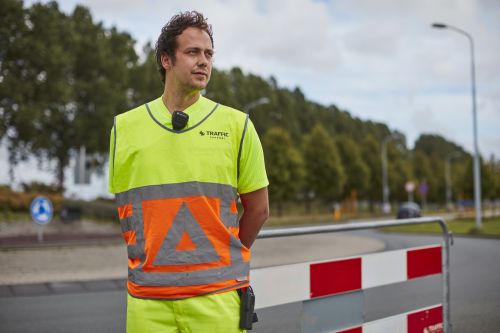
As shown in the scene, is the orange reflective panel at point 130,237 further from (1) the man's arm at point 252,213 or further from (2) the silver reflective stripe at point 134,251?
(1) the man's arm at point 252,213

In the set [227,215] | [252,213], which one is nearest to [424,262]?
[252,213]

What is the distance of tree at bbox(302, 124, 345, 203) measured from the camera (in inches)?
2117

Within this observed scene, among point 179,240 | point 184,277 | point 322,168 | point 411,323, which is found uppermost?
point 322,168

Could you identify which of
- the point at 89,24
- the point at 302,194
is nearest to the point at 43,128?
the point at 89,24

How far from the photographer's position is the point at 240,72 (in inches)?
2744

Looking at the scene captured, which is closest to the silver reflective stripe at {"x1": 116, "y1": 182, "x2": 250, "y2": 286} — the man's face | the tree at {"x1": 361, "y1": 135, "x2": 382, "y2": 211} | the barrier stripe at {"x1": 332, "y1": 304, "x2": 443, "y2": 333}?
the man's face

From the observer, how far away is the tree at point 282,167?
45.8 metres

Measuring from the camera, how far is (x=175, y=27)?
226 cm

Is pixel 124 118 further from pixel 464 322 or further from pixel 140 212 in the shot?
pixel 464 322

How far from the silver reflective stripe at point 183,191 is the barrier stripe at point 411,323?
62.0 inches

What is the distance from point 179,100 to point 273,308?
136cm

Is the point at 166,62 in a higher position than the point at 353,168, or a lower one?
lower

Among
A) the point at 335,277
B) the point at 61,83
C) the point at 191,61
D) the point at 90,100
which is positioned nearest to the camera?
the point at 191,61

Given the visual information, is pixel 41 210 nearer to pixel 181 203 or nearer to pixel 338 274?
pixel 338 274
